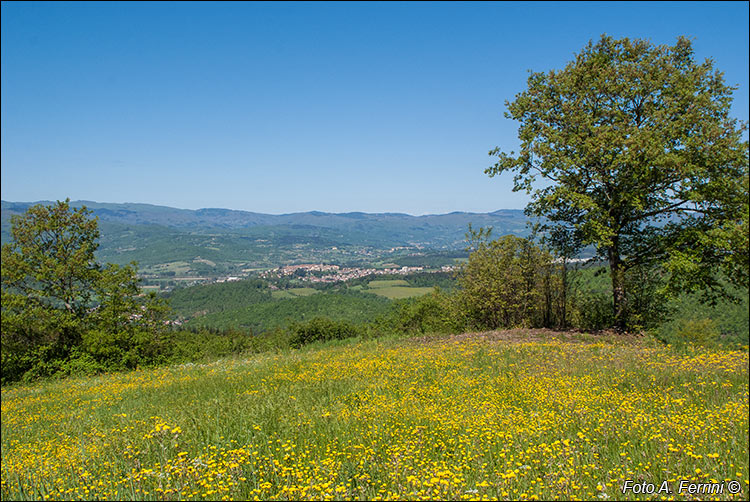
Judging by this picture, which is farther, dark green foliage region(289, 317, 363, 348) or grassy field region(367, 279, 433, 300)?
grassy field region(367, 279, 433, 300)

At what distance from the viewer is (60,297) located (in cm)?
2362

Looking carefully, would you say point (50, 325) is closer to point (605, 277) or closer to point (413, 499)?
point (413, 499)

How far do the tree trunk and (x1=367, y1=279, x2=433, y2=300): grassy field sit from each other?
109 metres

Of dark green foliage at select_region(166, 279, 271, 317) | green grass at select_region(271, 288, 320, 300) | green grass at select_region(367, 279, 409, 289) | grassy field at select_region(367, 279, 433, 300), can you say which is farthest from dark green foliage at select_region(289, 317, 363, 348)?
green grass at select_region(367, 279, 409, 289)

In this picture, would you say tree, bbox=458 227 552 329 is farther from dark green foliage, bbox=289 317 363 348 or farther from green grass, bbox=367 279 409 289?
green grass, bbox=367 279 409 289

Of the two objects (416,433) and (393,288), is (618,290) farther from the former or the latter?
(393,288)

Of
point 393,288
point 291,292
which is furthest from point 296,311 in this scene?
point 291,292

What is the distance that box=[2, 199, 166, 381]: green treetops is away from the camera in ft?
70.9

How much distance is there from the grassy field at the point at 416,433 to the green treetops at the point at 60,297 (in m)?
14.2

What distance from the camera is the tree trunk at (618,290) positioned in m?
15.4

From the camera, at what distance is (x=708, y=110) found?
13969 mm

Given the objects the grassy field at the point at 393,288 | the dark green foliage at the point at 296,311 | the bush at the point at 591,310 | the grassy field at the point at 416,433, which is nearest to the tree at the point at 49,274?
the grassy field at the point at 416,433

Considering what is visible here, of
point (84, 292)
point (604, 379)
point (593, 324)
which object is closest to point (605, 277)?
point (593, 324)

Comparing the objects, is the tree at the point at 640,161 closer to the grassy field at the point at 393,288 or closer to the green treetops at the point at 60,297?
the green treetops at the point at 60,297
